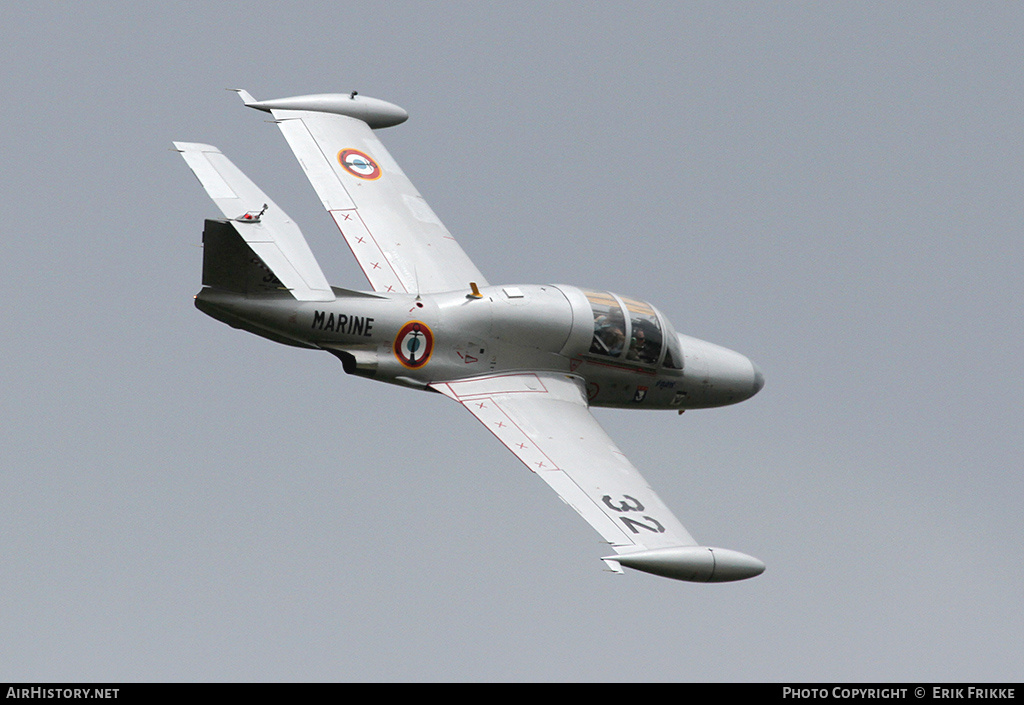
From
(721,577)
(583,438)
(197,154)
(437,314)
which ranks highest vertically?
(197,154)

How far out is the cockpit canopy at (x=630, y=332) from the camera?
30.9 meters

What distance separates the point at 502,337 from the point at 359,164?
20.1 feet

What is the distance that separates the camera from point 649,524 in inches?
1081

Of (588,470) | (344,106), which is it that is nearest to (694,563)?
(588,470)

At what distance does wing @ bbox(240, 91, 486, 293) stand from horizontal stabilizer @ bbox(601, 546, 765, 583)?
23.8 feet

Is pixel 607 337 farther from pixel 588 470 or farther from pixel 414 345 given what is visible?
pixel 414 345

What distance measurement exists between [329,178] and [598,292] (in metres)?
5.81

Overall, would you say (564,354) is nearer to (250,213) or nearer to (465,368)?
(465,368)

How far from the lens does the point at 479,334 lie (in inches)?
1166

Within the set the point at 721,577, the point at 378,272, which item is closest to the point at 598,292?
the point at 378,272

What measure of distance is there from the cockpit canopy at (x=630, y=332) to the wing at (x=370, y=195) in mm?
2439

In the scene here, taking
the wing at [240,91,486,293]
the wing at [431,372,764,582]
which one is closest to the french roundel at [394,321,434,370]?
the wing at [431,372,764,582]

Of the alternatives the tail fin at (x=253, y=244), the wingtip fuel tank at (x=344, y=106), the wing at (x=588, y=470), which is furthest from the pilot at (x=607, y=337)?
the wingtip fuel tank at (x=344, y=106)

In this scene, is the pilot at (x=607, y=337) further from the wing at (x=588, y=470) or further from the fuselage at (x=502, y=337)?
the wing at (x=588, y=470)
